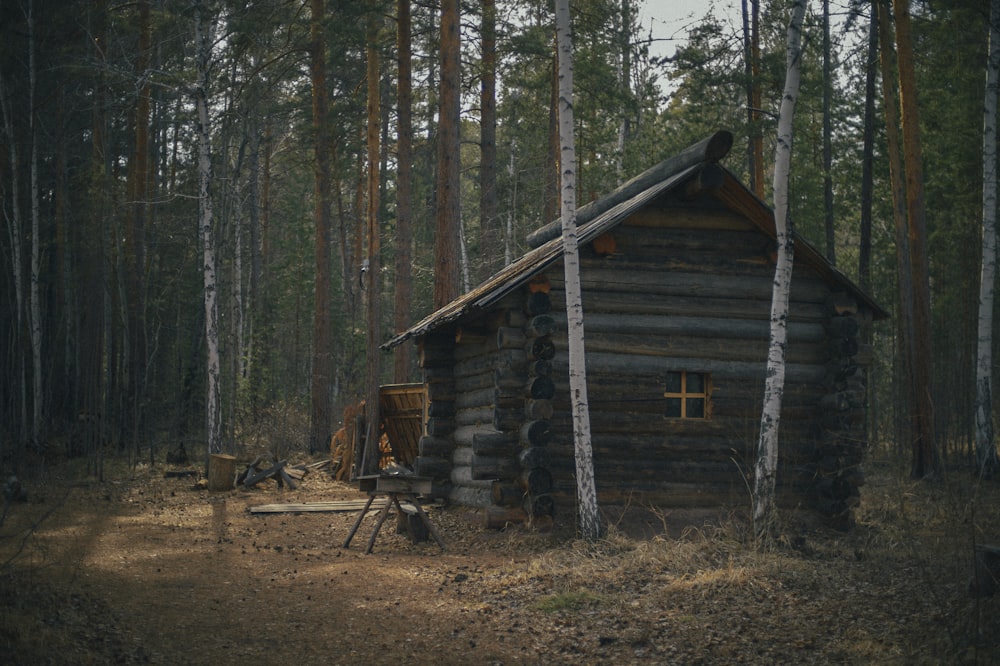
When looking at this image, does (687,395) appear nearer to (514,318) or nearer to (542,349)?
(542,349)

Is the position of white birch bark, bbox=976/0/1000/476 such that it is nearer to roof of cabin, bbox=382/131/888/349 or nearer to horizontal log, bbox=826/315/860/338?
roof of cabin, bbox=382/131/888/349

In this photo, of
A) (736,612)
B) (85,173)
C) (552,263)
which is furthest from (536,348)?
(85,173)

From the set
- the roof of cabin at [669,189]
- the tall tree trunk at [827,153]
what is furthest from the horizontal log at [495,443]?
the tall tree trunk at [827,153]

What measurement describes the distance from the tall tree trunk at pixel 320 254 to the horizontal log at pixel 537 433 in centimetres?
1263

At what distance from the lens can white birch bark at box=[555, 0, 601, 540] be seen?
11.0 meters

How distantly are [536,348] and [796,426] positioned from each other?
14.1ft

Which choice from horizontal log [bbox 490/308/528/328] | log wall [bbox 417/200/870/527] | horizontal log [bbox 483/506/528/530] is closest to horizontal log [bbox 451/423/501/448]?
log wall [bbox 417/200/870/527]

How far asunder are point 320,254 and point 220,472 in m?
8.17

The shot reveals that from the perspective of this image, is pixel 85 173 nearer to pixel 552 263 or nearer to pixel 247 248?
pixel 247 248

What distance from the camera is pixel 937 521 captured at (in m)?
13.1

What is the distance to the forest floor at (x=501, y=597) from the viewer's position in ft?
21.9

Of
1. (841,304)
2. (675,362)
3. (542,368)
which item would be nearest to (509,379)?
(542,368)

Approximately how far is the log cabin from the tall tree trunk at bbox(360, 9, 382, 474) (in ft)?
21.8

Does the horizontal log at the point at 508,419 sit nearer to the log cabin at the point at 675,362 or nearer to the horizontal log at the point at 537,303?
the log cabin at the point at 675,362
